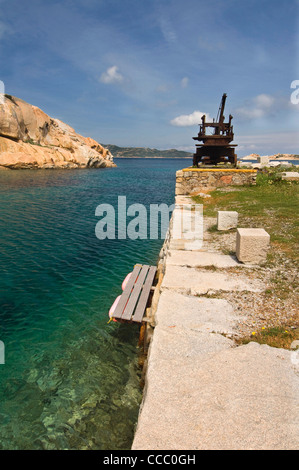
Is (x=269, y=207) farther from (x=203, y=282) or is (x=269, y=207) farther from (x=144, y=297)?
(x=144, y=297)

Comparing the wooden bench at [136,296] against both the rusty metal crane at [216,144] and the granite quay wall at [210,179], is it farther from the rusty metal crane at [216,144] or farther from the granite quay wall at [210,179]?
the rusty metal crane at [216,144]

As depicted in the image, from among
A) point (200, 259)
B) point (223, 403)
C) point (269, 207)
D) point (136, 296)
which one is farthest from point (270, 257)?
point (269, 207)

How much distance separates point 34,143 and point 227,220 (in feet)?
236

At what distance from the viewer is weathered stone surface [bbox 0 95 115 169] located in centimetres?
5750

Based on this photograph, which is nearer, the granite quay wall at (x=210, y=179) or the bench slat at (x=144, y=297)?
the bench slat at (x=144, y=297)

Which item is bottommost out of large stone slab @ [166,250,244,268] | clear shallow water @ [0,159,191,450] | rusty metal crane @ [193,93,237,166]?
clear shallow water @ [0,159,191,450]

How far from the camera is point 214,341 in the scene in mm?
4270

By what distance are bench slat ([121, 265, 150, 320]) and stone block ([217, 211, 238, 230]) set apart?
317cm

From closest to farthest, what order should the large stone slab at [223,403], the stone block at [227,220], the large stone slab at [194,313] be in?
the large stone slab at [223,403] → the large stone slab at [194,313] → the stone block at [227,220]

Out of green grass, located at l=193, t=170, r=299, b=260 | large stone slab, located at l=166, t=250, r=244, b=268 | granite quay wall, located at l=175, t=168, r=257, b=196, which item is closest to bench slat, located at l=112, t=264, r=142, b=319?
large stone slab, located at l=166, t=250, r=244, b=268

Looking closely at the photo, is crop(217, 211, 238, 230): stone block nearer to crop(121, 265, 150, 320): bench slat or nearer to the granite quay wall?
crop(121, 265, 150, 320): bench slat

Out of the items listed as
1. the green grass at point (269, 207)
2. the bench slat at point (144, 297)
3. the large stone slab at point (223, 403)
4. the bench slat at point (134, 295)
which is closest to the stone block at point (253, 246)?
the green grass at point (269, 207)

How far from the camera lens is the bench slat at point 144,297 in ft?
20.9

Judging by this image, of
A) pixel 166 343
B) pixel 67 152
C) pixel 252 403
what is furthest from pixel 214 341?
pixel 67 152
